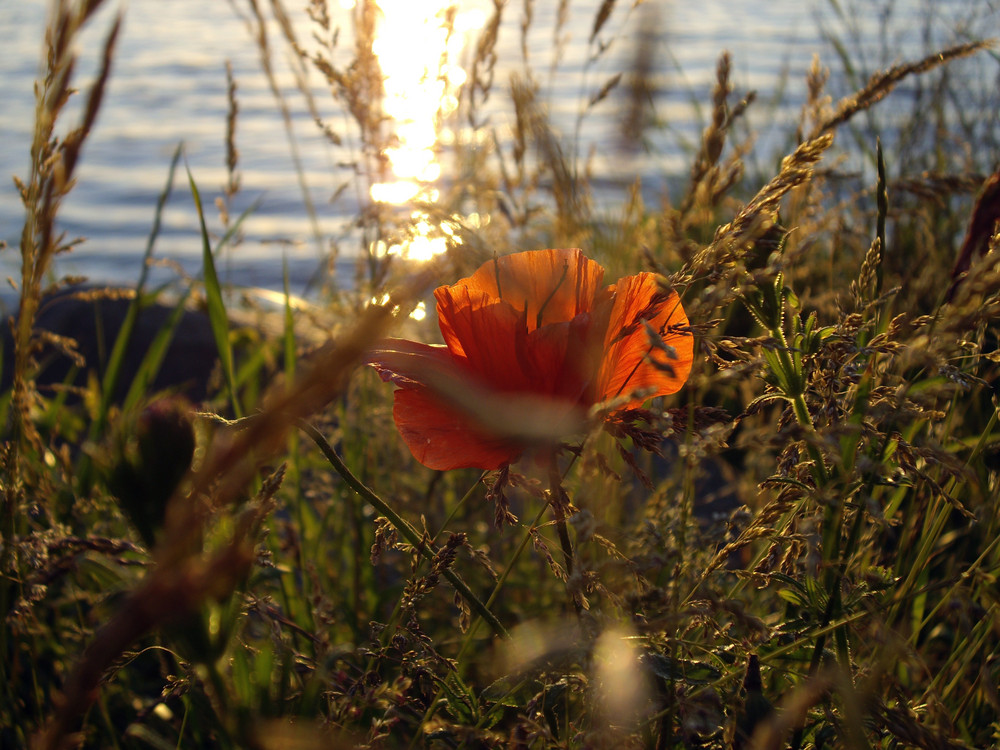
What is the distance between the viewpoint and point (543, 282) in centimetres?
80

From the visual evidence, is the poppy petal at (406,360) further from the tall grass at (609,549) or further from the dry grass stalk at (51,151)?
the dry grass stalk at (51,151)

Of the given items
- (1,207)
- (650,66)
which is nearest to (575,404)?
(650,66)

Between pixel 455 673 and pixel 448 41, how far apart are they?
4.01 feet

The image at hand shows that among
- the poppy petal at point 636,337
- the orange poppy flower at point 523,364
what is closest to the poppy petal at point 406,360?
Answer: the orange poppy flower at point 523,364

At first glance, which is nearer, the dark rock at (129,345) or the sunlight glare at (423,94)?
the sunlight glare at (423,94)

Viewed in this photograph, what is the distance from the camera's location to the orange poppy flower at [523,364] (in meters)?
0.68

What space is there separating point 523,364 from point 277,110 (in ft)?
23.8

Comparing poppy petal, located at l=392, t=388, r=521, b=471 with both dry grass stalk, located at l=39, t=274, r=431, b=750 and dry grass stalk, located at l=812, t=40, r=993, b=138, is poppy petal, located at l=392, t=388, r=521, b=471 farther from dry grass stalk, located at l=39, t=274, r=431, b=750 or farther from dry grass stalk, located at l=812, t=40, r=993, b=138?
dry grass stalk, located at l=812, t=40, r=993, b=138

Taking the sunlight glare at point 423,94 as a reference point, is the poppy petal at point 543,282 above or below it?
below

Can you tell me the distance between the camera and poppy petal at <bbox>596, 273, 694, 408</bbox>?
0.72 meters

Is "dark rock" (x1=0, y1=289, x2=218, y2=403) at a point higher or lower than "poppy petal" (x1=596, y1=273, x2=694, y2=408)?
lower

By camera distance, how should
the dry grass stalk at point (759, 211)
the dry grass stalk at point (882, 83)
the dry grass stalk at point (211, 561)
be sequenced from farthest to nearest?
the dry grass stalk at point (882, 83)
the dry grass stalk at point (759, 211)
the dry grass stalk at point (211, 561)

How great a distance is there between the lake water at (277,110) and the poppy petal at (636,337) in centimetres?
231

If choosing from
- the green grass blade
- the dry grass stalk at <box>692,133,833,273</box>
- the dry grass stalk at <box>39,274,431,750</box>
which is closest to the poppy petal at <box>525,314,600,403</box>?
the dry grass stalk at <box>692,133,833,273</box>
